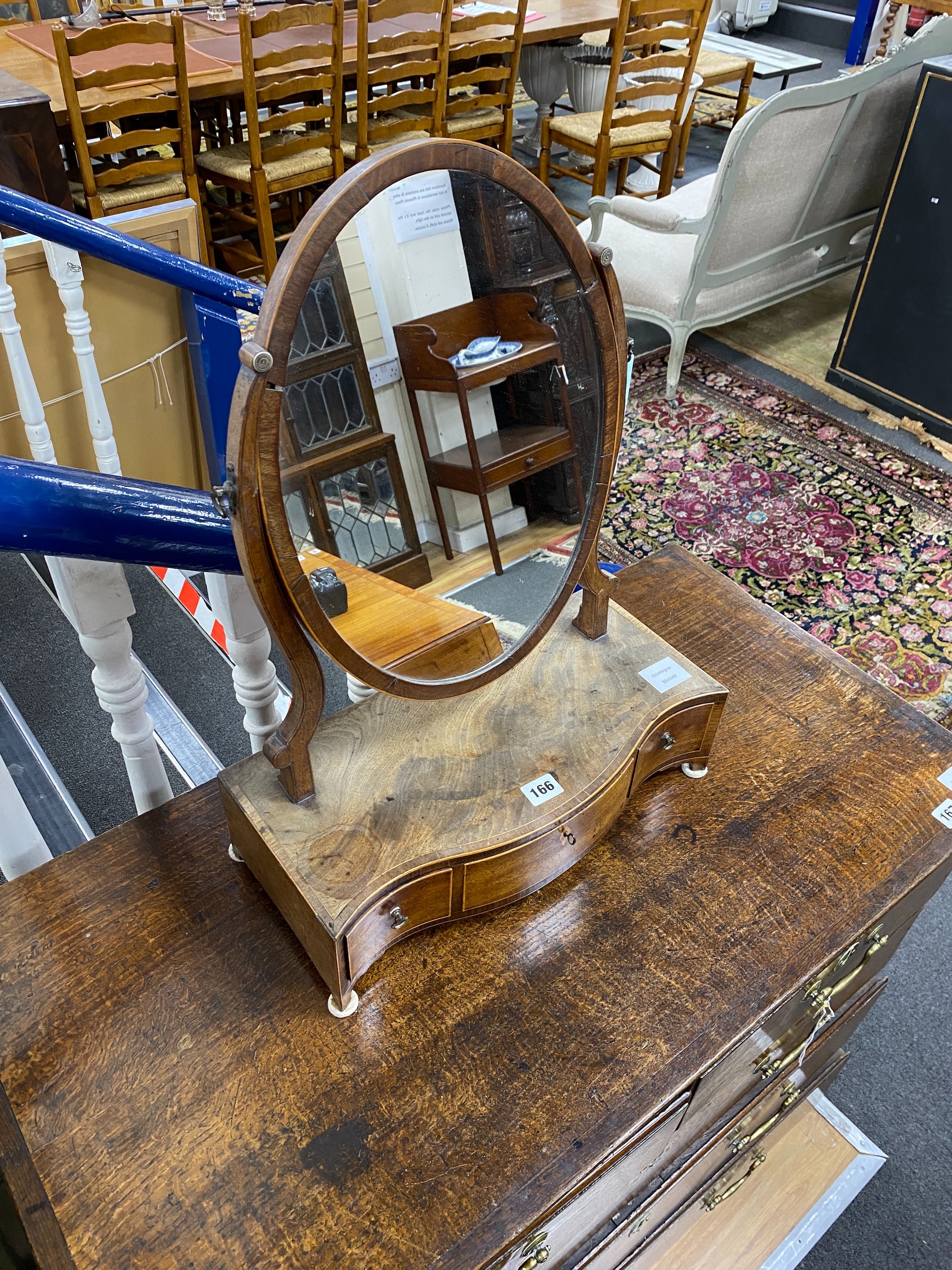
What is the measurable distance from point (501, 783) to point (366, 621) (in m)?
0.19

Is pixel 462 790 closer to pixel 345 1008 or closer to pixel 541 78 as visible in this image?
pixel 345 1008

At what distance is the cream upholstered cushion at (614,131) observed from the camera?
376 centimetres

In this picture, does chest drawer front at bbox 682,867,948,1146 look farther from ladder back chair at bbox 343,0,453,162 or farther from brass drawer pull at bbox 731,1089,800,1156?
ladder back chair at bbox 343,0,453,162

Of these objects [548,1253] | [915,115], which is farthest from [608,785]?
[915,115]

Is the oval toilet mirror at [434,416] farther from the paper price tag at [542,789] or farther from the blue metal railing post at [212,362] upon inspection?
the blue metal railing post at [212,362]

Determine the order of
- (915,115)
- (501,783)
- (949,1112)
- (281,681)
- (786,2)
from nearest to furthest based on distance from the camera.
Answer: (501,783) < (949,1112) < (281,681) < (915,115) < (786,2)

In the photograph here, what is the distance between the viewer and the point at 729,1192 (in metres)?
1.22

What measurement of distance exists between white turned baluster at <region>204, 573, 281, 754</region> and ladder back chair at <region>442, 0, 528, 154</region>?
122 inches

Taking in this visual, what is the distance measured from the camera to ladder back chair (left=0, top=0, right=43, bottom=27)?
3725mm

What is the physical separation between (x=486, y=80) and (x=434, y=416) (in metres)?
3.47

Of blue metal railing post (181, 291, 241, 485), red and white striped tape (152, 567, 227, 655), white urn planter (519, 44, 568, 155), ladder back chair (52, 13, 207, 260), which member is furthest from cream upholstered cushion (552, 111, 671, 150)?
red and white striped tape (152, 567, 227, 655)

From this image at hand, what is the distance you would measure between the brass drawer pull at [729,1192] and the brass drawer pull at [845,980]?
13.0 inches

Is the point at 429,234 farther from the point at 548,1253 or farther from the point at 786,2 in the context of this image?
the point at 786,2

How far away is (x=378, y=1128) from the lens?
2.16 feet
